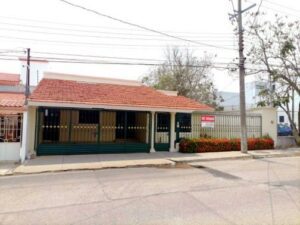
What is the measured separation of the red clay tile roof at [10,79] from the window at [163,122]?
57.4 feet

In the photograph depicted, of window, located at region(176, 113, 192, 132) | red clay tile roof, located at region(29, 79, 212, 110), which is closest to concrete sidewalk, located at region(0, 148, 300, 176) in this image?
window, located at region(176, 113, 192, 132)

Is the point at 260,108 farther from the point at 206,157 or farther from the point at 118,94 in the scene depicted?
the point at 118,94

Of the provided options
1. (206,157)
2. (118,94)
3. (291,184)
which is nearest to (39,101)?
(118,94)

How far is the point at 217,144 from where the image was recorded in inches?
683

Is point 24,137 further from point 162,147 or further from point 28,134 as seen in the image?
point 162,147

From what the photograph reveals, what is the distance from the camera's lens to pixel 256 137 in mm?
19719

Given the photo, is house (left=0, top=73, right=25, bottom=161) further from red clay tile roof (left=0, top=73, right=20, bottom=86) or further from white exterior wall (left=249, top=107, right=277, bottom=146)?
red clay tile roof (left=0, top=73, right=20, bottom=86)

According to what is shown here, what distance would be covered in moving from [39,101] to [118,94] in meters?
4.96

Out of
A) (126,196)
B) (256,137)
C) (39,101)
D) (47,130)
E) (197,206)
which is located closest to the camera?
(197,206)

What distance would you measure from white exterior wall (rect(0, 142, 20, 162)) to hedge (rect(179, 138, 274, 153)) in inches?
336

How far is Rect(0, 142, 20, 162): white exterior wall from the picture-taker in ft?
43.4

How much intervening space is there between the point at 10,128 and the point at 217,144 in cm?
1125

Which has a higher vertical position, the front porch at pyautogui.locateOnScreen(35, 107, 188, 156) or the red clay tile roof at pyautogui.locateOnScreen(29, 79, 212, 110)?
the red clay tile roof at pyautogui.locateOnScreen(29, 79, 212, 110)

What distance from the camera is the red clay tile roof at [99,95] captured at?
14298 mm
